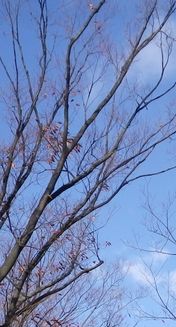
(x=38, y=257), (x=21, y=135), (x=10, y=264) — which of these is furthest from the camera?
(x=21, y=135)

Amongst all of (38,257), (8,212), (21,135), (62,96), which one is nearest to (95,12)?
(62,96)

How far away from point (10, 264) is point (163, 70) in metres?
3.23

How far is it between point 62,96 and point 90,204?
60.4 inches

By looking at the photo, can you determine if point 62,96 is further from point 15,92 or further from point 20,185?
point 20,185

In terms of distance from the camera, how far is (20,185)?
6.16 meters

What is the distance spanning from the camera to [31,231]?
18.2 ft

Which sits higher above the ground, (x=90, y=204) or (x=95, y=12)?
(x=95, y=12)

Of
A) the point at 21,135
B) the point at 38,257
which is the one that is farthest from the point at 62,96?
the point at 38,257

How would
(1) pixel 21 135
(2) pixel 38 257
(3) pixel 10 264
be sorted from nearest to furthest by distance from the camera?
(3) pixel 10 264 < (2) pixel 38 257 < (1) pixel 21 135

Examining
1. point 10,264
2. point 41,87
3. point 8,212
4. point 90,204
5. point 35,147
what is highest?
point 41,87

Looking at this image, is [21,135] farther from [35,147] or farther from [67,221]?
[67,221]

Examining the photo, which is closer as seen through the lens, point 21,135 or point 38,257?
point 38,257

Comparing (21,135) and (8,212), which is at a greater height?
(21,135)

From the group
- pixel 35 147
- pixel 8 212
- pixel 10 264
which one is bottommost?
pixel 10 264
